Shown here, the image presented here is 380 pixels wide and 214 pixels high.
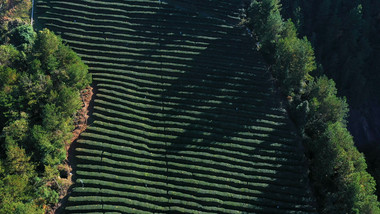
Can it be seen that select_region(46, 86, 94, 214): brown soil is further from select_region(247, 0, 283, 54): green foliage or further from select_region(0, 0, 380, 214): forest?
select_region(247, 0, 283, 54): green foliage

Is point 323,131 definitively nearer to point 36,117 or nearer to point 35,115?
point 36,117

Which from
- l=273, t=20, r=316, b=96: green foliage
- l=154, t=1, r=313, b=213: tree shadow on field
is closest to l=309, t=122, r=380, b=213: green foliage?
l=154, t=1, r=313, b=213: tree shadow on field

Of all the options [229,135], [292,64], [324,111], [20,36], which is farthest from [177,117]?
[20,36]

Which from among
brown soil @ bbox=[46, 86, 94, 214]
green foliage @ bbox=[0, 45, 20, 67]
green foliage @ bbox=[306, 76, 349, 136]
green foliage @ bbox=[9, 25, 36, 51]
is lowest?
brown soil @ bbox=[46, 86, 94, 214]

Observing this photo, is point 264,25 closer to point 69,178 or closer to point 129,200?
point 129,200

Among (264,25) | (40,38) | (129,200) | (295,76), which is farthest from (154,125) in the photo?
(264,25)
